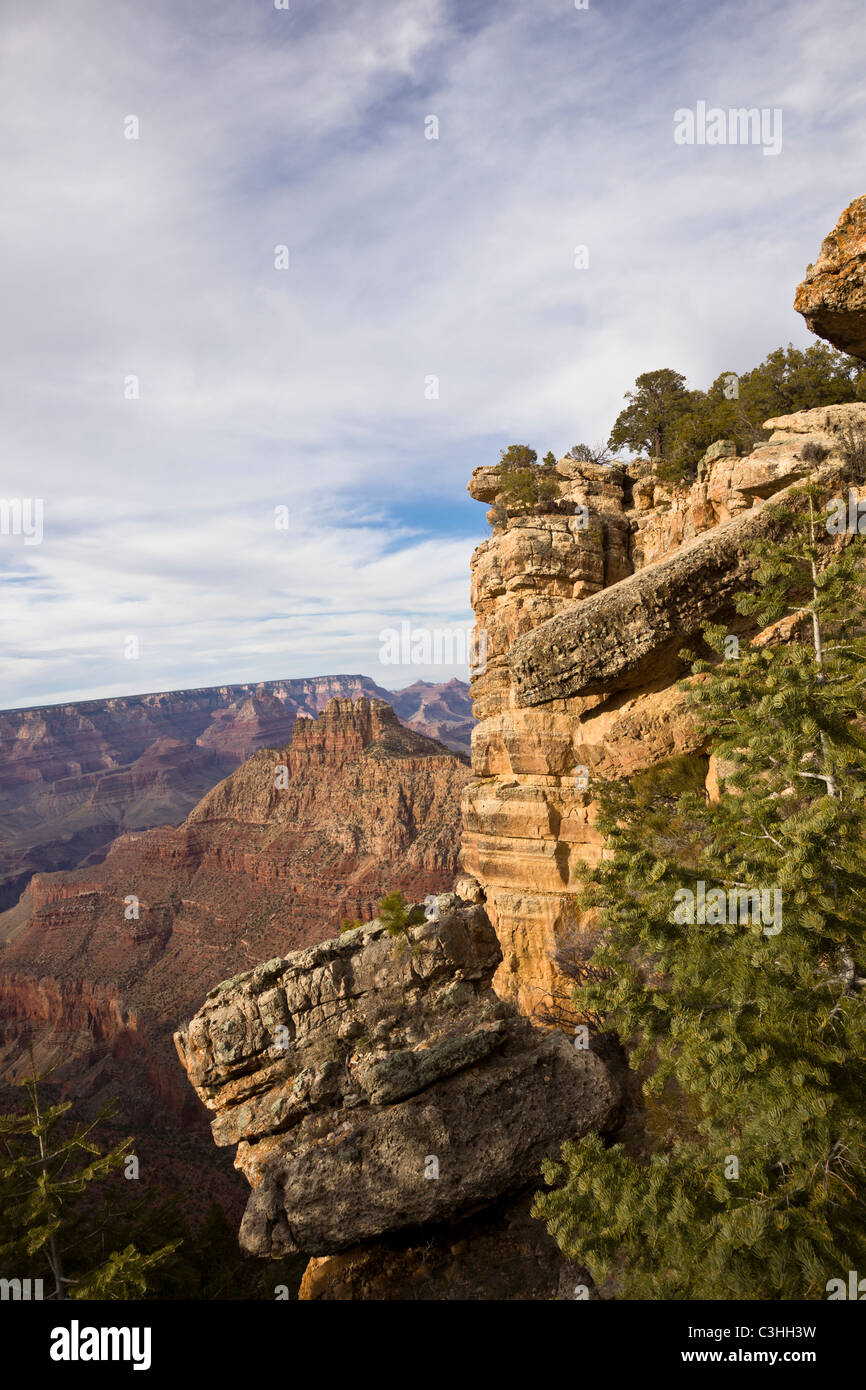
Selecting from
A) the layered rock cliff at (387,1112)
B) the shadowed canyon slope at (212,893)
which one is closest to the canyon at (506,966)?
the layered rock cliff at (387,1112)

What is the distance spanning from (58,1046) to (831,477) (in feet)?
317

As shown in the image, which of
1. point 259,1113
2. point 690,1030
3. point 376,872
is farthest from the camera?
point 376,872

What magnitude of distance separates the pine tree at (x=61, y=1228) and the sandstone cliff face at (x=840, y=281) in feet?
71.8

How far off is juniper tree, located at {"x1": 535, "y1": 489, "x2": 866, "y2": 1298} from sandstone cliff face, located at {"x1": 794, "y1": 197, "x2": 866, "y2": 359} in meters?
6.65

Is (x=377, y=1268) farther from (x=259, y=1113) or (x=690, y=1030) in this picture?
(x=690, y=1030)

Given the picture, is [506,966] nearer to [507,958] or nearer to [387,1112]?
[507,958]

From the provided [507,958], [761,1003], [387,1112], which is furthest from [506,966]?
[761,1003]

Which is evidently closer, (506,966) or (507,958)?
(507,958)

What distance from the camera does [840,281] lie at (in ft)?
35.8

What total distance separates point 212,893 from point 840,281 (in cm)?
10741

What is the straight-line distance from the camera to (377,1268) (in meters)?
12.1

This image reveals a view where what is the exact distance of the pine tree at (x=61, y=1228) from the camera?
12.7 m

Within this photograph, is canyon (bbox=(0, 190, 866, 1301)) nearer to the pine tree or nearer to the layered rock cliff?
the layered rock cliff

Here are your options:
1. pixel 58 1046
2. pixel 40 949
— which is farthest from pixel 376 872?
pixel 40 949
